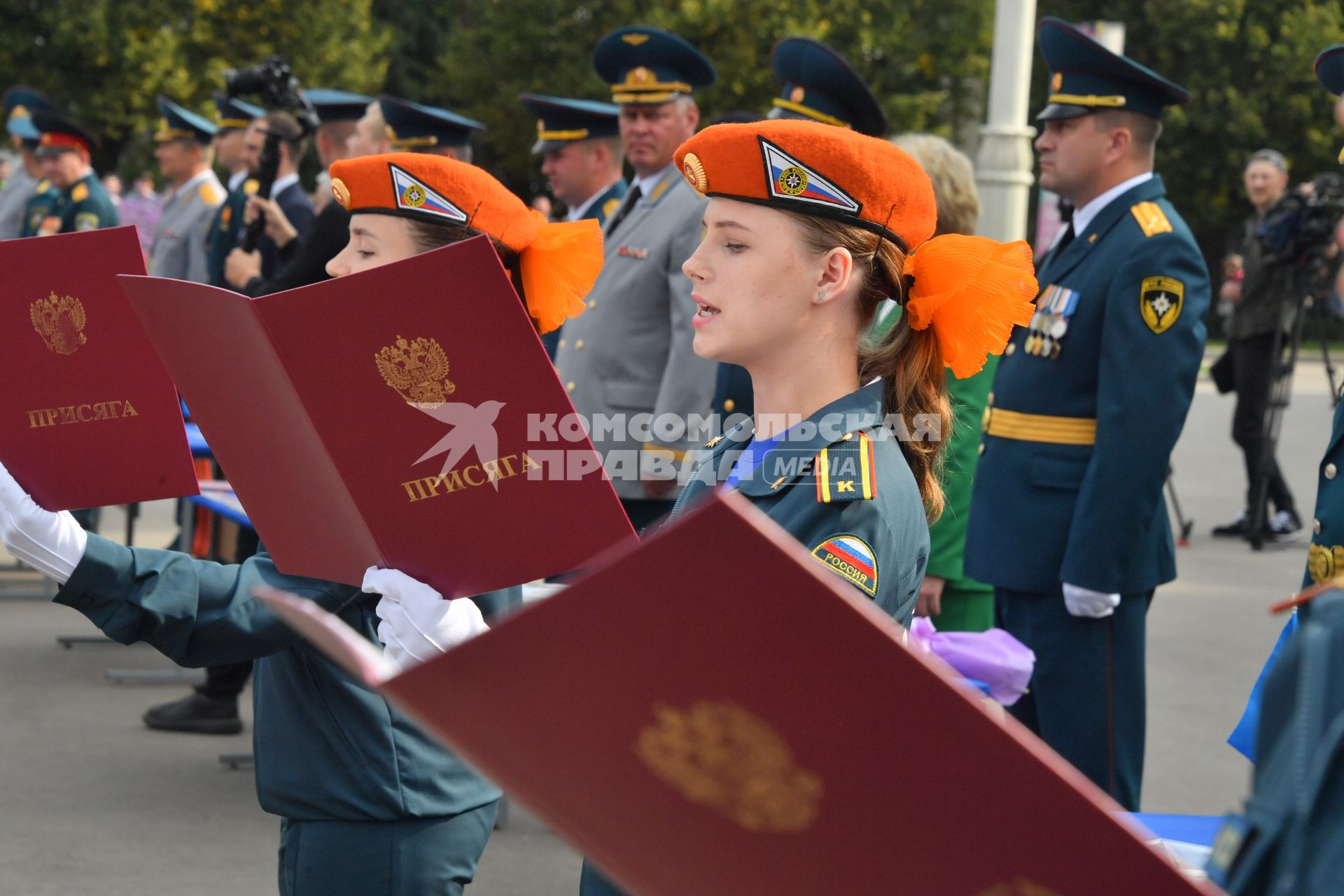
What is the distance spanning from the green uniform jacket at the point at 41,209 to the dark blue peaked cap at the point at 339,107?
3123 mm

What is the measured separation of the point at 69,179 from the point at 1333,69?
8.04 m

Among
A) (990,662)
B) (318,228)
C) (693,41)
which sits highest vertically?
(693,41)

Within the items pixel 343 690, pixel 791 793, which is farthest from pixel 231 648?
pixel 791 793

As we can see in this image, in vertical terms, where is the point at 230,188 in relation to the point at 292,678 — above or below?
above

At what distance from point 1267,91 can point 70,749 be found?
29279 millimetres

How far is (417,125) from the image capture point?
19.6 feet

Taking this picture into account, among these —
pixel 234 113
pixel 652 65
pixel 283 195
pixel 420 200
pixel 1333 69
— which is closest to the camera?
pixel 420 200

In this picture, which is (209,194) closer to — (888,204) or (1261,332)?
(1261,332)

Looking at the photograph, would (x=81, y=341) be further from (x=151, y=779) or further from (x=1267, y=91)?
(x=1267, y=91)

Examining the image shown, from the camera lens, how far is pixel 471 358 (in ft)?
5.95

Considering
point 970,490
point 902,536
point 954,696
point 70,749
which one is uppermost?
point 954,696

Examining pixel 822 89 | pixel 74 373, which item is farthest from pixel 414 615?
pixel 822 89

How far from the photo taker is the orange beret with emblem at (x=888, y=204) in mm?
1898

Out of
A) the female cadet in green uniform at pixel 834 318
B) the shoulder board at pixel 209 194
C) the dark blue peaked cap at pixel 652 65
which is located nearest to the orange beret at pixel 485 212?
the female cadet in green uniform at pixel 834 318
